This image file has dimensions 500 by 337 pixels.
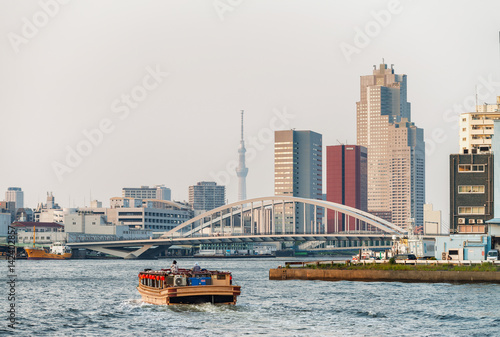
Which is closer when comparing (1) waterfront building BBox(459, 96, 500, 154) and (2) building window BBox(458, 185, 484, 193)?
(2) building window BBox(458, 185, 484, 193)

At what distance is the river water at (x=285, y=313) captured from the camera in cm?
5562

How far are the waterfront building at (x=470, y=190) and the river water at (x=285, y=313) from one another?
33.1 m

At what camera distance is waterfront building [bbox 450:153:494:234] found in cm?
12125

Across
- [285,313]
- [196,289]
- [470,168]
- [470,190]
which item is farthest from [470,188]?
[196,289]

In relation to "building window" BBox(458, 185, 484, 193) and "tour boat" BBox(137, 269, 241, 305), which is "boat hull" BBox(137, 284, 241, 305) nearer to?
"tour boat" BBox(137, 269, 241, 305)

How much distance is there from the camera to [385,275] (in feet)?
323

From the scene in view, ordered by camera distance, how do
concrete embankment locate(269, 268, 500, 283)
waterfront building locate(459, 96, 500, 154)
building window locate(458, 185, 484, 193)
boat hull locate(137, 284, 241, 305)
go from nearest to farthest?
boat hull locate(137, 284, 241, 305), concrete embankment locate(269, 268, 500, 283), building window locate(458, 185, 484, 193), waterfront building locate(459, 96, 500, 154)

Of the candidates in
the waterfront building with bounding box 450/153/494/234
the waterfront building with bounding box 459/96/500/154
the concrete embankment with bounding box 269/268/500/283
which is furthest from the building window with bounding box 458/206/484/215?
the waterfront building with bounding box 459/96/500/154

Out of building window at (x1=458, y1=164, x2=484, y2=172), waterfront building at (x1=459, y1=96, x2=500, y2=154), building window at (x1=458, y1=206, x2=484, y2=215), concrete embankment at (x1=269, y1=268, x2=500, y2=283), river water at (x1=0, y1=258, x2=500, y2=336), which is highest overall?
waterfront building at (x1=459, y1=96, x2=500, y2=154)

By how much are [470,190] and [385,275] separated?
95.3 feet

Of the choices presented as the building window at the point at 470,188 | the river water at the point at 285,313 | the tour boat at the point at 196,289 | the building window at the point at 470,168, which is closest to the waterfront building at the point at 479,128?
the building window at the point at 470,168

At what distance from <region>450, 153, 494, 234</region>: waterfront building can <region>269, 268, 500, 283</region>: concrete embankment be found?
88.8 feet

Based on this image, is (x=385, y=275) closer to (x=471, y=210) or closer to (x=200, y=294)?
(x=471, y=210)

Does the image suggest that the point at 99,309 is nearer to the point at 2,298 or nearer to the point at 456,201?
the point at 2,298
